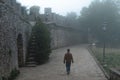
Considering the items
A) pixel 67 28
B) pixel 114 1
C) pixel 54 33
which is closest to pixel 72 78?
pixel 54 33

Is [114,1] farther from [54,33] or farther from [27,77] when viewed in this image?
[27,77]

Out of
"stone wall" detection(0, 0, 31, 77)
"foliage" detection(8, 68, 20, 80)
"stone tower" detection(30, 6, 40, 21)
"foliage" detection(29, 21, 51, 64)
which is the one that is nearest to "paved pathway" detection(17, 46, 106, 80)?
"foliage" detection(8, 68, 20, 80)

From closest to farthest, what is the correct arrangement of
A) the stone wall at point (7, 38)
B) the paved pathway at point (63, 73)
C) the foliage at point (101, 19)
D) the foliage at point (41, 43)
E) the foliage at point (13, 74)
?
the stone wall at point (7, 38) < the foliage at point (13, 74) < the paved pathway at point (63, 73) < the foliage at point (41, 43) < the foliage at point (101, 19)

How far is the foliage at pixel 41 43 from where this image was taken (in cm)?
1791

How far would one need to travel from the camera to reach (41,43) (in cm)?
1809

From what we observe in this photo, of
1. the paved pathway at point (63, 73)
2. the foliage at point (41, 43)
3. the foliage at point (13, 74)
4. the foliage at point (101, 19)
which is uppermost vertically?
the foliage at point (101, 19)

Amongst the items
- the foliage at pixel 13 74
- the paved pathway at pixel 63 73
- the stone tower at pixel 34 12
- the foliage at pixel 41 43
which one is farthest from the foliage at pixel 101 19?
the foliage at pixel 13 74

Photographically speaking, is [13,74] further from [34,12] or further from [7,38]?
[34,12]

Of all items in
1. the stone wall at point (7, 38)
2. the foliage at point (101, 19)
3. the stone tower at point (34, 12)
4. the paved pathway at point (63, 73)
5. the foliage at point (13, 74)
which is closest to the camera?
the stone wall at point (7, 38)

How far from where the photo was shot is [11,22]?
12.6 metres

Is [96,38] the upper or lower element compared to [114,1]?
lower

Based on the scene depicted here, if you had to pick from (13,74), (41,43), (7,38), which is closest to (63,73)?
(13,74)

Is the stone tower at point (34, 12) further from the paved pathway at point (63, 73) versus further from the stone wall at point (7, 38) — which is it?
the stone wall at point (7, 38)

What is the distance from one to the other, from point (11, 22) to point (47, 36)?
6197mm
